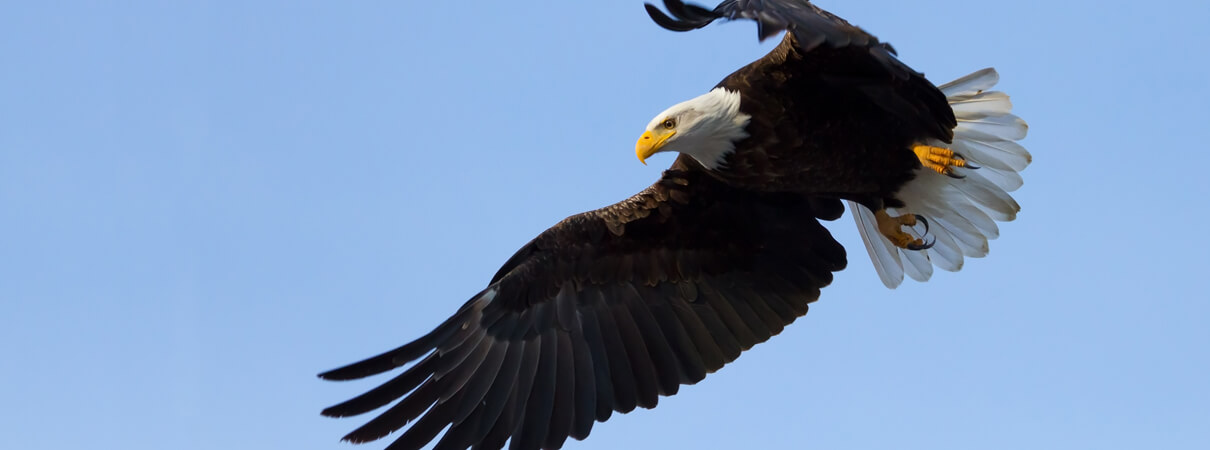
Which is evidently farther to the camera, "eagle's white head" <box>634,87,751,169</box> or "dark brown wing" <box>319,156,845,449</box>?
"dark brown wing" <box>319,156,845,449</box>

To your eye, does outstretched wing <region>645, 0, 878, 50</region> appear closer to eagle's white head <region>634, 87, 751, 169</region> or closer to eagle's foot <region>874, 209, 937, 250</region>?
eagle's white head <region>634, 87, 751, 169</region>

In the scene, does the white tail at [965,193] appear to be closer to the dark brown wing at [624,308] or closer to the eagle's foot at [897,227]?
the eagle's foot at [897,227]

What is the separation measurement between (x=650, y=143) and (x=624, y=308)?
125cm

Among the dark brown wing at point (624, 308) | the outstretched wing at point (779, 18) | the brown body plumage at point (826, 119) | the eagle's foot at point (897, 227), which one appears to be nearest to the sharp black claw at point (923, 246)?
the eagle's foot at point (897, 227)

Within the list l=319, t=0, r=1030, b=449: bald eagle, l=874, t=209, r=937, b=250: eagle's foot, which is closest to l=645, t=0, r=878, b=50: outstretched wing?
l=319, t=0, r=1030, b=449: bald eagle

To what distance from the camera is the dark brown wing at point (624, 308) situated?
7.70m

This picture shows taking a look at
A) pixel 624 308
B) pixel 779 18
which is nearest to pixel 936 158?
pixel 624 308

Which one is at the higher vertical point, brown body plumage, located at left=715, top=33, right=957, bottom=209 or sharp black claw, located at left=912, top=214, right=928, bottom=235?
brown body plumage, located at left=715, top=33, right=957, bottom=209

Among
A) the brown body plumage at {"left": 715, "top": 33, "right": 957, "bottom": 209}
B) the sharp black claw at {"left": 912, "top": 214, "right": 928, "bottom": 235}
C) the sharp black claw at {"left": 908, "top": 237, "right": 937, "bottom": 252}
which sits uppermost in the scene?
the brown body plumage at {"left": 715, "top": 33, "right": 957, "bottom": 209}

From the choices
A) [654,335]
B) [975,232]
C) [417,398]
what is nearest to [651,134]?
[654,335]

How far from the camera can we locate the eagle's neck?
282 inches

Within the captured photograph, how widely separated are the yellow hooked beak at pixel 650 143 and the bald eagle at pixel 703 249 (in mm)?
10

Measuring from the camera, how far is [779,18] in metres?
5.63

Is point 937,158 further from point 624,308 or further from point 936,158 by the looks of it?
point 624,308
